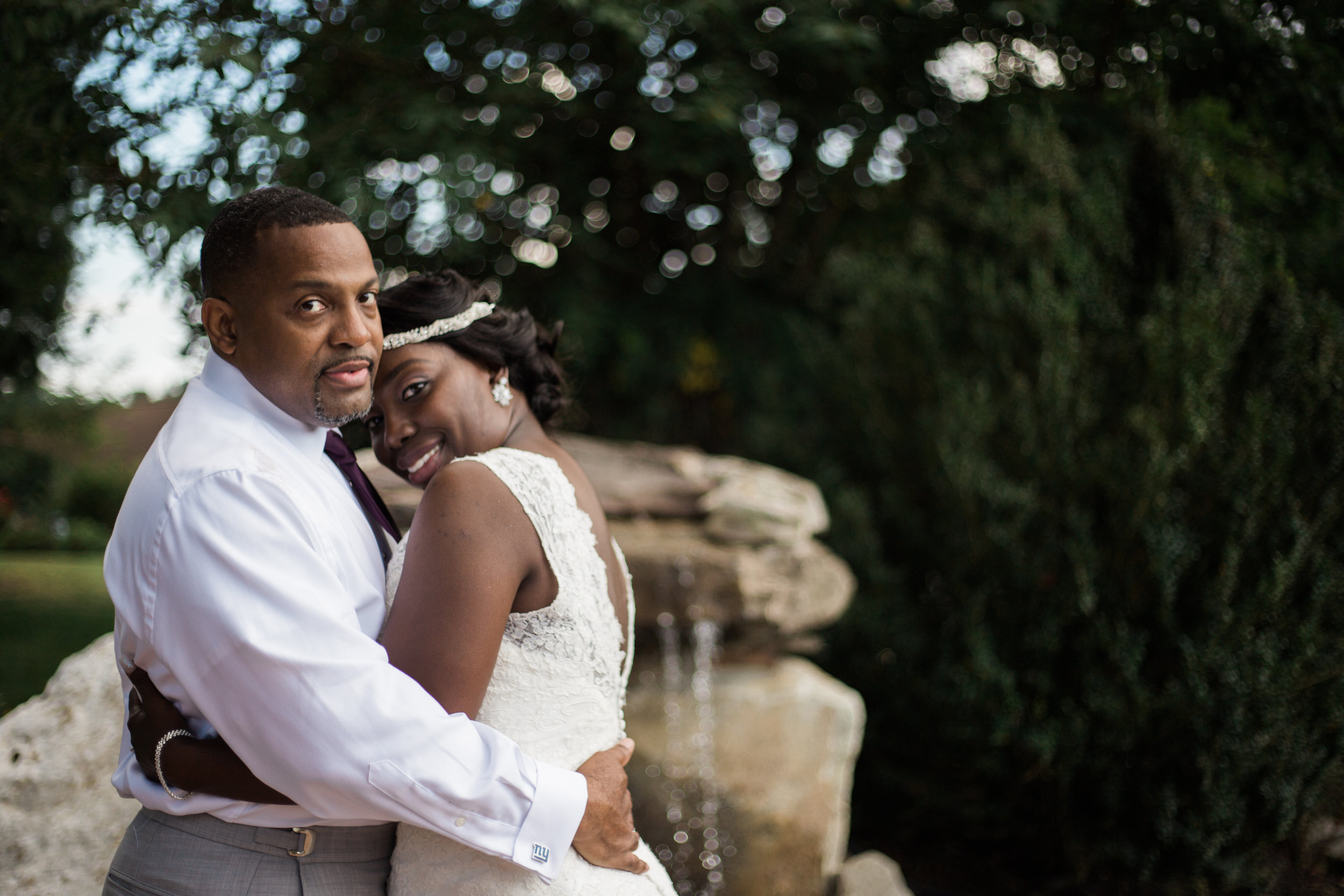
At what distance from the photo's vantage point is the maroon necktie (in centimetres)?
211

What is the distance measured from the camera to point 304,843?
1.73 meters

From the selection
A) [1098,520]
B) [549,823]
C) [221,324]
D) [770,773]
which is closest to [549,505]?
[549,823]

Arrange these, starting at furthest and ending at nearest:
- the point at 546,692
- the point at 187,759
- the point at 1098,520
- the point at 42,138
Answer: the point at 1098,520 → the point at 42,138 → the point at 546,692 → the point at 187,759

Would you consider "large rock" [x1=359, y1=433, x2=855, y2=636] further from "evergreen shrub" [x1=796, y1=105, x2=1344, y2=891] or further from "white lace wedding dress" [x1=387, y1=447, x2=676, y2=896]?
"white lace wedding dress" [x1=387, y1=447, x2=676, y2=896]

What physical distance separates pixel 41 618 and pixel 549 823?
249 inches

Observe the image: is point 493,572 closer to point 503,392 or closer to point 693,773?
point 503,392

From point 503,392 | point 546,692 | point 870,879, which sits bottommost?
point 870,879

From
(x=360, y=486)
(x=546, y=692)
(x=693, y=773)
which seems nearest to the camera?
(x=546, y=692)

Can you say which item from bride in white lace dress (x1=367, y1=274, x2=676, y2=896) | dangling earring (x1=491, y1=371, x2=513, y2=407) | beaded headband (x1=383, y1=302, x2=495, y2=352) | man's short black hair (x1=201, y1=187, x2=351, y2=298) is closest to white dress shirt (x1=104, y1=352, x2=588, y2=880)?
bride in white lace dress (x1=367, y1=274, x2=676, y2=896)

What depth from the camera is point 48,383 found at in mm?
5520

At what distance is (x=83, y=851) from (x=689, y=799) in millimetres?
2248

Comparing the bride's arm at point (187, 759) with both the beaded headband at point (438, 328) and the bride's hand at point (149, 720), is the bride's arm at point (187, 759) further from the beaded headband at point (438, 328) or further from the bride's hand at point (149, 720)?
the beaded headband at point (438, 328)

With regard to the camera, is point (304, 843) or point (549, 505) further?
point (549, 505)

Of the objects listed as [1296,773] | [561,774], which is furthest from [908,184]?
[561,774]
